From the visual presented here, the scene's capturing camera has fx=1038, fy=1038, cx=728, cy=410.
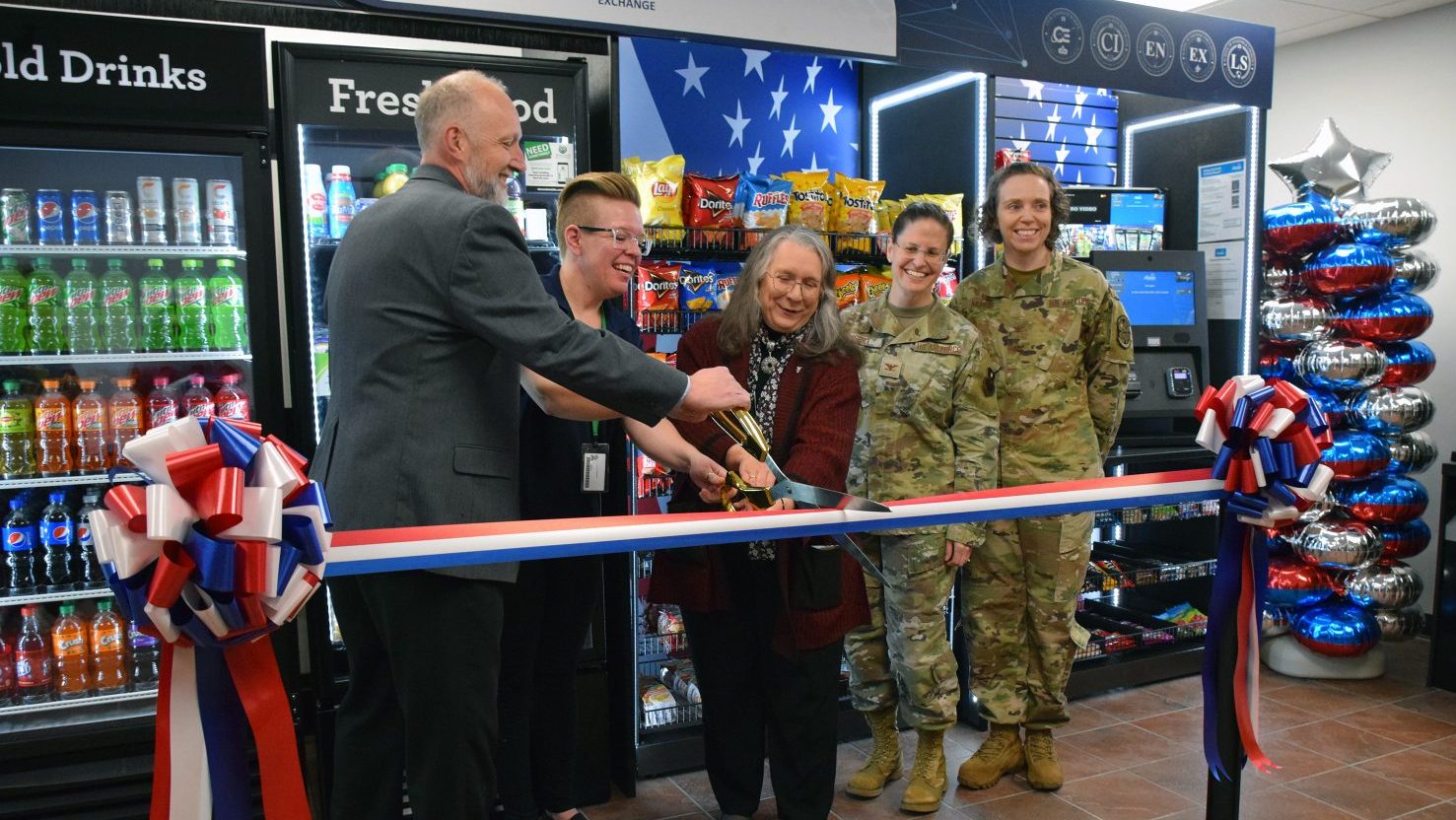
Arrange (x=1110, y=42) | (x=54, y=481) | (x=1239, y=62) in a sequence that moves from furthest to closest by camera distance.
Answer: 1. (x=1239, y=62)
2. (x=1110, y=42)
3. (x=54, y=481)

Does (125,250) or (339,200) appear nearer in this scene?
(125,250)

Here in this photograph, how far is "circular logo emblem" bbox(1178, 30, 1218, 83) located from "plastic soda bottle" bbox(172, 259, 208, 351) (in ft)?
12.3

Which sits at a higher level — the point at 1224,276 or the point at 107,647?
the point at 1224,276

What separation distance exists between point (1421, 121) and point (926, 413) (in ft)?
14.2

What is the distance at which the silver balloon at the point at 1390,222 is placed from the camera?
13.8 feet

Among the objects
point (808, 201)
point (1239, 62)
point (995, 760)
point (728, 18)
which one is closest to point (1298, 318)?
point (1239, 62)

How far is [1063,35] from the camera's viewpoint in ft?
12.8

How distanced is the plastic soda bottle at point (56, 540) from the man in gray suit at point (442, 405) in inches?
62.8

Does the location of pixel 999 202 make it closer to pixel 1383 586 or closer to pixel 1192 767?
pixel 1192 767

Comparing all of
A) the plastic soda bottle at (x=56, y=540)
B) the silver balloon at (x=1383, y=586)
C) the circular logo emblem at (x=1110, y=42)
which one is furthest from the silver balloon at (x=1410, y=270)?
the plastic soda bottle at (x=56, y=540)

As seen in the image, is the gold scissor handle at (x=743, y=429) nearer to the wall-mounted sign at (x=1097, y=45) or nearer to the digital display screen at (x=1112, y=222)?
the wall-mounted sign at (x=1097, y=45)

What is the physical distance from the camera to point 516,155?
2.20 m

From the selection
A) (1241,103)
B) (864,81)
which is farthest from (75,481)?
(1241,103)

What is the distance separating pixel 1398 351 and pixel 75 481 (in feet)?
16.1
